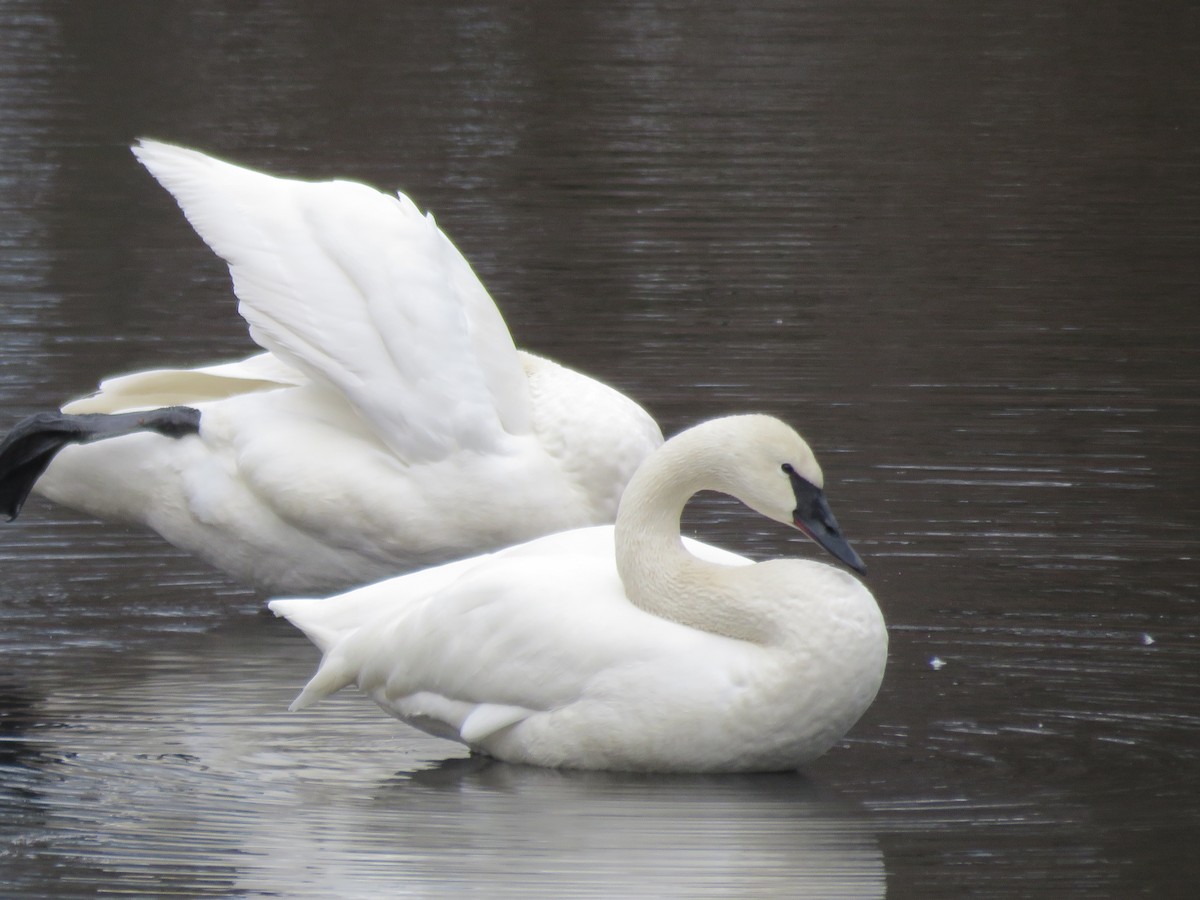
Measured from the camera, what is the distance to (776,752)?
5.32m

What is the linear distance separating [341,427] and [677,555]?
1932 mm

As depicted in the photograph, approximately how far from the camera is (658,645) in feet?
17.5

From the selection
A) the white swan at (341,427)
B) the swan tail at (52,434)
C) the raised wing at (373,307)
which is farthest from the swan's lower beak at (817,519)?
the swan tail at (52,434)

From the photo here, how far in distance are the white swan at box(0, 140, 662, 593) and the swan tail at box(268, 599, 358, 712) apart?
0.91 m

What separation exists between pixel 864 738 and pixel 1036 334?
15.6 ft

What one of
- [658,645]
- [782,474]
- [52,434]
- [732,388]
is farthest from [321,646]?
[732,388]

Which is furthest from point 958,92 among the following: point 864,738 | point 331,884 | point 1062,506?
point 331,884

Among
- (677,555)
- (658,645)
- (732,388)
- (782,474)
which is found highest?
(782,474)

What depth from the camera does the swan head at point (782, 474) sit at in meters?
5.41

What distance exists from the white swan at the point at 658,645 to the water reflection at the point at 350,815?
11 centimetres

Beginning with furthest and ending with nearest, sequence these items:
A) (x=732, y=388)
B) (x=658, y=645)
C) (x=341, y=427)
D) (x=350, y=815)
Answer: (x=732, y=388)
(x=341, y=427)
(x=658, y=645)
(x=350, y=815)

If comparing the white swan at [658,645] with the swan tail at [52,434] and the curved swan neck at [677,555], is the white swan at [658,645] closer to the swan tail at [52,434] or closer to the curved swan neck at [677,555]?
the curved swan neck at [677,555]

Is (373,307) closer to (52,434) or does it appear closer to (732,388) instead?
(52,434)

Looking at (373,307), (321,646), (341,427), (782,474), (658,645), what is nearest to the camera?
(658,645)
